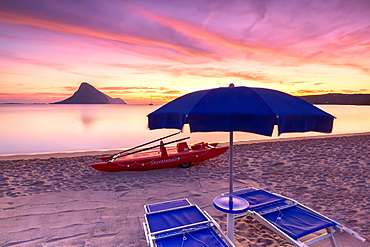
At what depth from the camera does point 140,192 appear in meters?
5.70

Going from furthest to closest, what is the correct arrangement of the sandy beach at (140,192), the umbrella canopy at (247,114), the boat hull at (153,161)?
the boat hull at (153,161), the sandy beach at (140,192), the umbrella canopy at (247,114)

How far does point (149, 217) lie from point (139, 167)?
402 centimetres

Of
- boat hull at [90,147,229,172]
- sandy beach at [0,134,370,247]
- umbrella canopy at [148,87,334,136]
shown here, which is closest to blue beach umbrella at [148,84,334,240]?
umbrella canopy at [148,87,334,136]

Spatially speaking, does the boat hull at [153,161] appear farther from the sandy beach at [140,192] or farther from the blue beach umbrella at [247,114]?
the blue beach umbrella at [247,114]

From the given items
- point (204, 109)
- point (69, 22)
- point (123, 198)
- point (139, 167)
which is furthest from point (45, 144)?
point (204, 109)

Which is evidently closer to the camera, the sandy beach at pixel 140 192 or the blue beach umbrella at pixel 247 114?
A: the blue beach umbrella at pixel 247 114

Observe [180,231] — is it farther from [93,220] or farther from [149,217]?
[93,220]

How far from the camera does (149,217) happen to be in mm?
3473

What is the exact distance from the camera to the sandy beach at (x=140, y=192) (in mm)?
3775

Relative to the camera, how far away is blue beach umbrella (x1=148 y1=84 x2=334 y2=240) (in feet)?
7.19

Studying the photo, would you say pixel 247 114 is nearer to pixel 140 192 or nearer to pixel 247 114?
pixel 247 114

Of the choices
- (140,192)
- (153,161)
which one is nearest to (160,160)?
(153,161)

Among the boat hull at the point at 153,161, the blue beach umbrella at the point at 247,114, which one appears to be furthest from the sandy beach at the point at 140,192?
the blue beach umbrella at the point at 247,114

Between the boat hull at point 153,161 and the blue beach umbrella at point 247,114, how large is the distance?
5.04 meters
